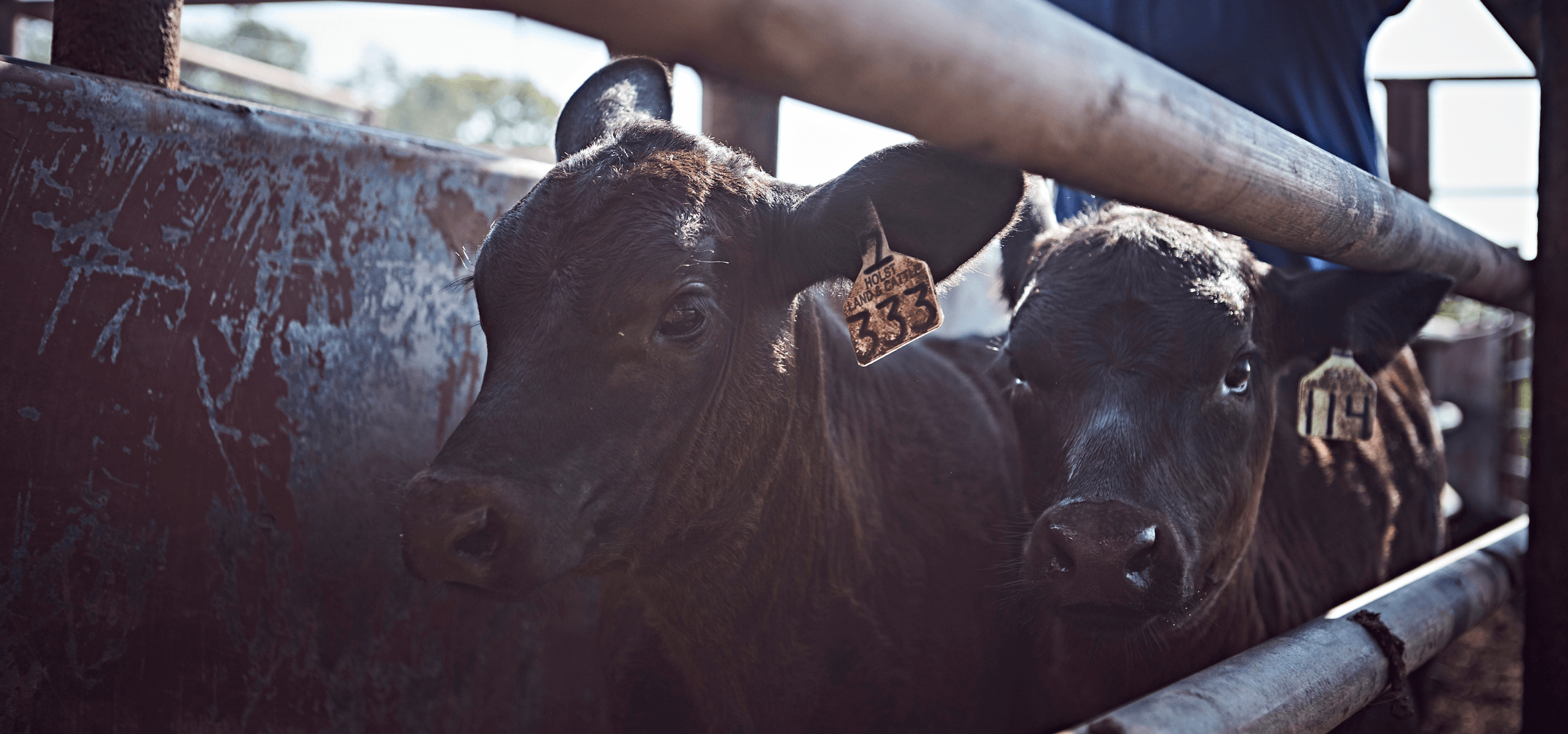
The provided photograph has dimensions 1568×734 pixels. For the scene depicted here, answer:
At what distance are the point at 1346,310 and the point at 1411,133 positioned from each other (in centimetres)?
523

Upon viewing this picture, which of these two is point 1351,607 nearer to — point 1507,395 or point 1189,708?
point 1189,708

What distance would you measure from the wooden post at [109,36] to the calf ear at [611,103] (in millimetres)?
934

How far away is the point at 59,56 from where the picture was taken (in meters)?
1.99

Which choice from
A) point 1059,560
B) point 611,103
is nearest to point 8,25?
point 611,103

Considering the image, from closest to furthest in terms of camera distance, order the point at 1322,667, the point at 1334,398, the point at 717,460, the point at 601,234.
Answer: the point at 1322,667 < the point at 601,234 < the point at 717,460 < the point at 1334,398

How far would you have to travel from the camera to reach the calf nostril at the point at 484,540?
A: 1.44 m

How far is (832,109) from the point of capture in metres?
0.68

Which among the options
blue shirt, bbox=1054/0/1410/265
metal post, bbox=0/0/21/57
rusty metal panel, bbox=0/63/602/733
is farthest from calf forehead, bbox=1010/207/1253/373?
metal post, bbox=0/0/21/57

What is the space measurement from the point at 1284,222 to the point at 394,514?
1.89m

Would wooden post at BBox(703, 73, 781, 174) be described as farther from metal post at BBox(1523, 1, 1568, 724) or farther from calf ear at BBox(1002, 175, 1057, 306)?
metal post at BBox(1523, 1, 1568, 724)

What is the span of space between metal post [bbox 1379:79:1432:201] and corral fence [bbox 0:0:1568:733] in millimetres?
4291

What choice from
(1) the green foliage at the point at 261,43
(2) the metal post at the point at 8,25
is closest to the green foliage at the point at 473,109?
(1) the green foliage at the point at 261,43

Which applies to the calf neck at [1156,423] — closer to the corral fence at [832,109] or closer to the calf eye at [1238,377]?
the calf eye at [1238,377]

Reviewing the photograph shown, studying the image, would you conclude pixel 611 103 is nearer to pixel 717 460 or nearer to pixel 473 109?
pixel 717 460
